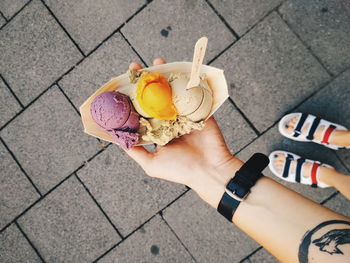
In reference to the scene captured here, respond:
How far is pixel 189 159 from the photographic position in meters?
1.93

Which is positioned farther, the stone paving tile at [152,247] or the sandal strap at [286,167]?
the stone paving tile at [152,247]

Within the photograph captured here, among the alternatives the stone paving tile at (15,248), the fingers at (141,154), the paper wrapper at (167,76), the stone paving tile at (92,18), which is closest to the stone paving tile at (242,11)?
the stone paving tile at (92,18)

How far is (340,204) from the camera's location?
265cm

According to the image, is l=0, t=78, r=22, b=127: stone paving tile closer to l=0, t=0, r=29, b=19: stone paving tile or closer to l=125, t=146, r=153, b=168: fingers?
l=0, t=0, r=29, b=19: stone paving tile

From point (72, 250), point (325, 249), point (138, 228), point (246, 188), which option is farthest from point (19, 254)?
point (325, 249)

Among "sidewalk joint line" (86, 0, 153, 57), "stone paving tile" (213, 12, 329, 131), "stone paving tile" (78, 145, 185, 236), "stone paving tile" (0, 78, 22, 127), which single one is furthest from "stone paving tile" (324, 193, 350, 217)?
"stone paving tile" (0, 78, 22, 127)

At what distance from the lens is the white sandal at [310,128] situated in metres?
2.58

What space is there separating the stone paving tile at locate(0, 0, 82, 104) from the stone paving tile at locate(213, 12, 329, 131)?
1381 mm

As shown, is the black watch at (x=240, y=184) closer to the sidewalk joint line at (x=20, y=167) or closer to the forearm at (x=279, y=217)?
the forearm at (x=279, y=217)

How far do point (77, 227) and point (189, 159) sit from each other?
148 cm

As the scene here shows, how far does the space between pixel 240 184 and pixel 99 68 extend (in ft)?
5.58

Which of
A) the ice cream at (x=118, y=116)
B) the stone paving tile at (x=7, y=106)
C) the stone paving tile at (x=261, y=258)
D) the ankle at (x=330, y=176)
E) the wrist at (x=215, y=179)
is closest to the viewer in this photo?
the ice cream at (x=118, y=116)

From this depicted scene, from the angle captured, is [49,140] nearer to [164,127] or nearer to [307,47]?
[164,127]

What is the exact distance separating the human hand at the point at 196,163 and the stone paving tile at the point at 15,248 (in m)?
1.66
